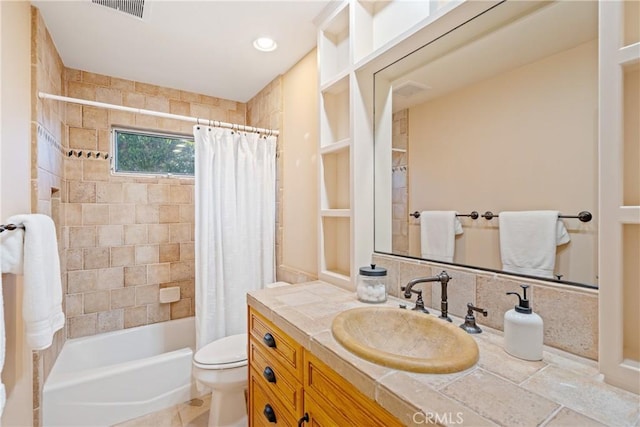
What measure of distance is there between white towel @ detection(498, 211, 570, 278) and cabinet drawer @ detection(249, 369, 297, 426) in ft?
3.14

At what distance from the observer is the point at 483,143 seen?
1.14 meters

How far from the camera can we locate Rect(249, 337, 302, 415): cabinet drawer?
104cm

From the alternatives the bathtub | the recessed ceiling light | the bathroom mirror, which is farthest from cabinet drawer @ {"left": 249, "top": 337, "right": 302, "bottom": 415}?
the recessed ceiling light

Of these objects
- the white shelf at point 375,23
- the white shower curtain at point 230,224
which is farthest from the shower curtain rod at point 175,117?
the white shelf at point 375,23

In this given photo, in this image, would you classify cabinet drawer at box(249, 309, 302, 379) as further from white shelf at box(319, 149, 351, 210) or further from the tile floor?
the tile floor

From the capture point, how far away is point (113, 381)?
184 centimetres

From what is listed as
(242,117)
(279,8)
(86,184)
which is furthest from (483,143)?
(86,184)

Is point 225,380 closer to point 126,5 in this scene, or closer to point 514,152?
point 514,152

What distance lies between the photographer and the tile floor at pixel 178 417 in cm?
186

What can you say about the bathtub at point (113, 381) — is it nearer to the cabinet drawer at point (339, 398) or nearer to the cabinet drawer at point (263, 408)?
the cabinet drawer at point (263, 408)

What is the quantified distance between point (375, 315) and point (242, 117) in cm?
252

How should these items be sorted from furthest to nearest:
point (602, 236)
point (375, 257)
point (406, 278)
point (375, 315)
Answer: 1. point (375, 257)
2. point (406, 278)
3. point (375, 315)
4. point (602, 236)

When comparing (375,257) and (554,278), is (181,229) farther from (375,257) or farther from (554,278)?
(554,278)

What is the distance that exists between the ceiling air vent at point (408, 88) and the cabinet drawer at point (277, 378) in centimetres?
134
